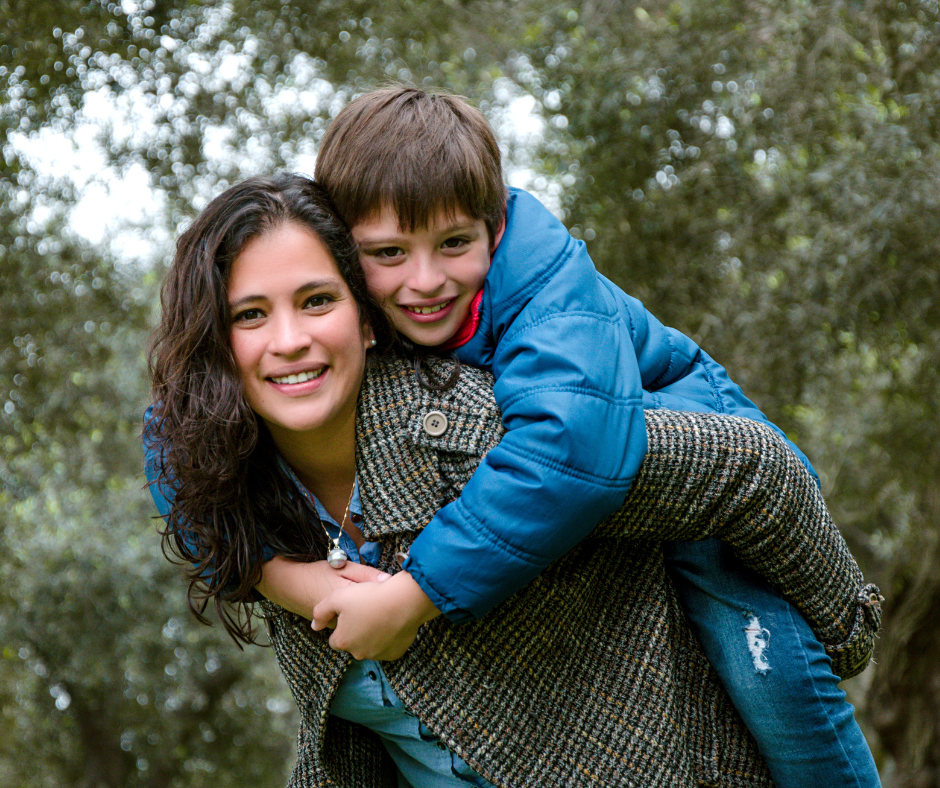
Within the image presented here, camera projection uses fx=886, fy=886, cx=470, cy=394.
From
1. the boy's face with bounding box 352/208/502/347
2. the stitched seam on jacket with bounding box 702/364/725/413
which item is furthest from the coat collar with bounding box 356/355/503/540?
the stitched seam on jacket with bounding box 702/364/725/413

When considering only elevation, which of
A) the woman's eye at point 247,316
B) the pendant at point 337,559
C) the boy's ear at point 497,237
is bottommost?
the pendant at point 337,559

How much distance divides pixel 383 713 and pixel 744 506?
853 mm

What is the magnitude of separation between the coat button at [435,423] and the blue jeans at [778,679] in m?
0.59

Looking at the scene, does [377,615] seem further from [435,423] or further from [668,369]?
[668,369]

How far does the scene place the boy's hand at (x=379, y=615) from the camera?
163 cm

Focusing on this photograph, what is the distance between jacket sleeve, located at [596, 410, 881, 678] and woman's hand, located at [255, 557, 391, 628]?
19.7 inches

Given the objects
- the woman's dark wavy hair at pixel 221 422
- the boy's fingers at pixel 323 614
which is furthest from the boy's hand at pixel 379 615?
the woman's dark wavy hair at pixel 221 422

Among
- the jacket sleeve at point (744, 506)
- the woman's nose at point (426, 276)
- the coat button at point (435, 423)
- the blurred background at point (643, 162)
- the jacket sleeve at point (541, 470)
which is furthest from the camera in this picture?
the blurred background at point (643, 162)

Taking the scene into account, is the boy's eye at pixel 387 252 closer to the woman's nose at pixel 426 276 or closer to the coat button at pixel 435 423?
the woman's nose at pixel 426 276

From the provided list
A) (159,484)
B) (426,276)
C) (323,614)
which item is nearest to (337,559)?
(323,614)

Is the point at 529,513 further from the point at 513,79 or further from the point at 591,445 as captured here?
the point at 513,79

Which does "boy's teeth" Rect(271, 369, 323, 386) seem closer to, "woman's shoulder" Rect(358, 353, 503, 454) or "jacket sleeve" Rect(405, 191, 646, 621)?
"woman's shoulder" Rect(358, 353, 503, 454)

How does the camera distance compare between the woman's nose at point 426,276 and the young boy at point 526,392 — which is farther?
the woman's nose at point 426,276

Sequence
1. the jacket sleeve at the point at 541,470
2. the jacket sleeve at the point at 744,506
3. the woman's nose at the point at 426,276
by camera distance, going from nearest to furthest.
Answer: the jacket sleeve at the point at 541,470, the jacket sleeve at the point at 744,506, the woman's nose at the point at 426,276
